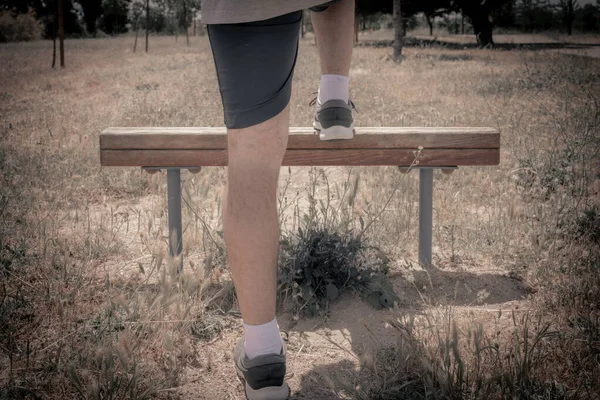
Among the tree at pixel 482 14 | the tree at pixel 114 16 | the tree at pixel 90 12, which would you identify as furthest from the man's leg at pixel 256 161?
the tree at pixel 114 16

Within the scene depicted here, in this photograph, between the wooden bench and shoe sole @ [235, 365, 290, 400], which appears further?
the wooden bench

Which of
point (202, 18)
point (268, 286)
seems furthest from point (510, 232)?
point (202, 18)

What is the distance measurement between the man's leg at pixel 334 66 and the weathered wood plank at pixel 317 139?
0.82 feet

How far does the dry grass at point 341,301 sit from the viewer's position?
6.72 feet

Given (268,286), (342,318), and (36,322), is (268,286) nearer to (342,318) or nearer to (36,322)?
(342,318)

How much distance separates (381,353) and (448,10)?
4054 centimetres

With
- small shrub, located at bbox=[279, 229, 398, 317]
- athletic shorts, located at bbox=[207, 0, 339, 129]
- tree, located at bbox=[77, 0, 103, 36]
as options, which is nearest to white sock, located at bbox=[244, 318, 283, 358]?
athletic shorts, located at bbox=[207, 0, 339, 129]

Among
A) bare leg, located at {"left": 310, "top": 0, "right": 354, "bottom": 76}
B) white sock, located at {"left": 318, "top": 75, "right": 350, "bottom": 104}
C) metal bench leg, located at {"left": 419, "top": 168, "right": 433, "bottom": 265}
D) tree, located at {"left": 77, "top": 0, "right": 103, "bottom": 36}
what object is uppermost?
tree, located at {"left": 77, "top": 0, "right": 103, "bottom": 36}

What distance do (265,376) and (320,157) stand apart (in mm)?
1433

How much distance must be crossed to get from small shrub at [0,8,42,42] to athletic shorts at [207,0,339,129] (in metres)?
54.1

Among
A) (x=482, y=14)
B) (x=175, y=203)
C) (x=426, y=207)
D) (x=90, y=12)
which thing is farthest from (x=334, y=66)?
(x=90, y=12)

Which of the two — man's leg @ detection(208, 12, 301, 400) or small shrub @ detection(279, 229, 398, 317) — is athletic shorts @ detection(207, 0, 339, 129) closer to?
man's leg @ detection(208, 12, 301, 400)

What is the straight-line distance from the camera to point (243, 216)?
178 centimetres

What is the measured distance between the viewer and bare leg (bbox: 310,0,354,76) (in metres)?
2.40
